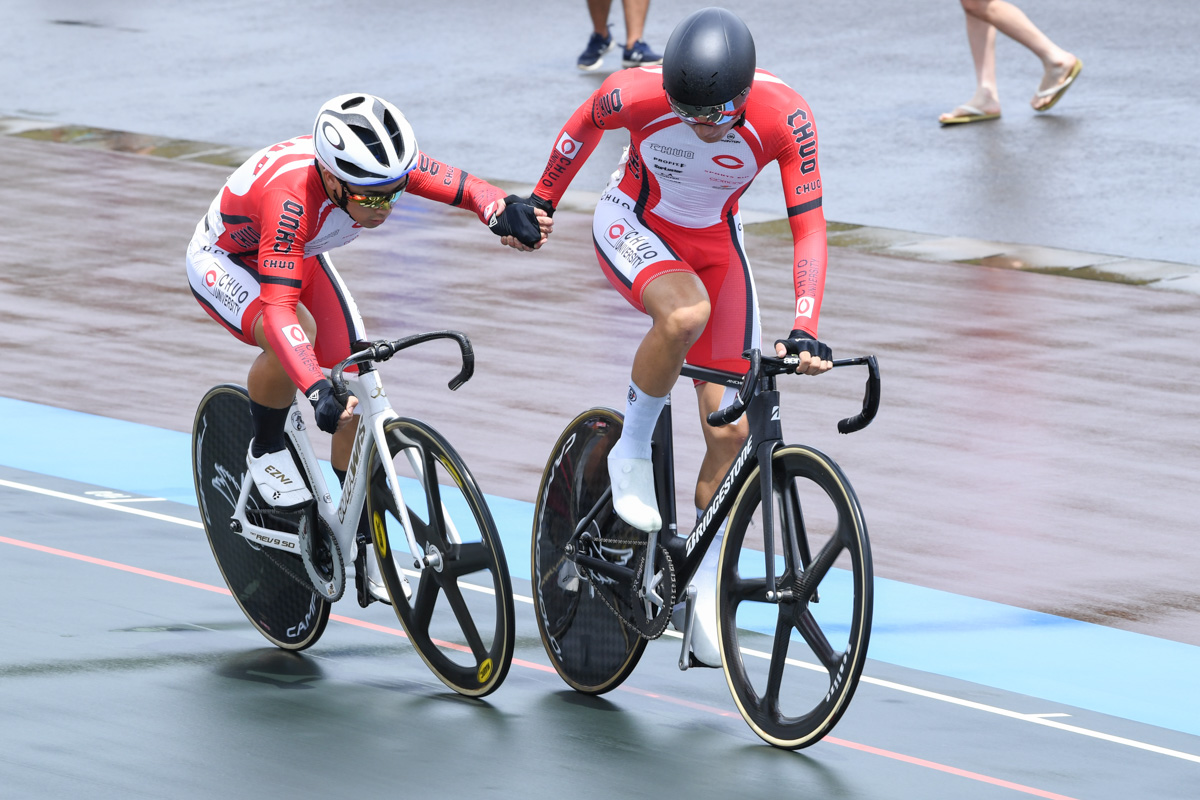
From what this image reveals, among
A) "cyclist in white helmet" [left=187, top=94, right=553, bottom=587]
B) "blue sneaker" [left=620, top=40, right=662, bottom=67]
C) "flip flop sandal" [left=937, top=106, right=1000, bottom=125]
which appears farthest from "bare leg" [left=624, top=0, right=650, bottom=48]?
"cyclist in white helmet" [left=187, top=94, right=553, bottom=587]

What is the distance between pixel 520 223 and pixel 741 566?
3.56 ft

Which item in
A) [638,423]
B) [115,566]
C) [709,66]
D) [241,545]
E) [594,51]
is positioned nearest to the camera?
[709,66]

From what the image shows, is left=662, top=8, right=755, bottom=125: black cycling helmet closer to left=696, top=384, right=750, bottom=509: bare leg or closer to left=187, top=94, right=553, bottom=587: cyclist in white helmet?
left=187, top=94, right=553, bottom=587: cyclist in white helmet

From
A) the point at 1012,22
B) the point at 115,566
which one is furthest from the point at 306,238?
the point at 1012,22

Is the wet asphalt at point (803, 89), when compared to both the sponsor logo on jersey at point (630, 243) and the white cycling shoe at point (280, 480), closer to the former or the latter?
the sponsor logo on jersey at point (630, 243)

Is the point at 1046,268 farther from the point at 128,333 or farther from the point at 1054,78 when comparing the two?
the point at 128,333

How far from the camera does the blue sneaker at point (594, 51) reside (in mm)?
16953

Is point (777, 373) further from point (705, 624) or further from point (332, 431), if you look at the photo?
point (332, 431)

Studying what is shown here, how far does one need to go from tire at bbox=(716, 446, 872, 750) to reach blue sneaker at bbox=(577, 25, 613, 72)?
12.4 metres

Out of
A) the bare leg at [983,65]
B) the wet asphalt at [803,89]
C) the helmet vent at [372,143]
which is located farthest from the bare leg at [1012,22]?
the helmet vent at [372,143]

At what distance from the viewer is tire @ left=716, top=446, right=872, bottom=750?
4.48 m

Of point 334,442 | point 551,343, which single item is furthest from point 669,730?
point 551,343

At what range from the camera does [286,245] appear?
5.14 metres

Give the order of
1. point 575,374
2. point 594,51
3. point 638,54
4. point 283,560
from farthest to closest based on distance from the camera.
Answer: point 594,51 → point 638,54 → point 575,374 → point 283,560
